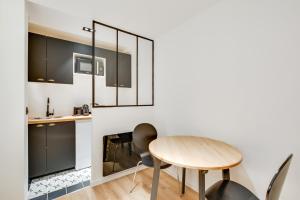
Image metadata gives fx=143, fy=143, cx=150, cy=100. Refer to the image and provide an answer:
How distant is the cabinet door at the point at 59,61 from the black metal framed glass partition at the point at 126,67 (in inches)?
18.8

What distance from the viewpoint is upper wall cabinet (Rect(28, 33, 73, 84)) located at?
234 centimetres

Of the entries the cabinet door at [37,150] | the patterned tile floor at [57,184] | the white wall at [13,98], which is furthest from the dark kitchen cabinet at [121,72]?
the patterned tile floor at [57,184]

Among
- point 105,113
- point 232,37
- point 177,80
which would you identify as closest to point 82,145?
point 105,113

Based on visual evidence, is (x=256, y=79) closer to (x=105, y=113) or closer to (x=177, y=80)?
(x=177, y=80)

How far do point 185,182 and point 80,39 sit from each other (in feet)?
10.8

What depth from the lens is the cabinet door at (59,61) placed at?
2.50 m

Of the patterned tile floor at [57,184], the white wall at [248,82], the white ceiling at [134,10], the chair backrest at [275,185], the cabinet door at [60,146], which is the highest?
the white ceiling at [134,10]

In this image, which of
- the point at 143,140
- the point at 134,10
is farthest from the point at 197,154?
the point at 134,10

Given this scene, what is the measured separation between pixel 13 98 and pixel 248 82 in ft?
8.21

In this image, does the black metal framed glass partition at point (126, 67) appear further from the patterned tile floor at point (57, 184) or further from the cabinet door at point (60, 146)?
the patterned tile floor at point (57, 184)

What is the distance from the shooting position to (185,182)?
7.03 ft

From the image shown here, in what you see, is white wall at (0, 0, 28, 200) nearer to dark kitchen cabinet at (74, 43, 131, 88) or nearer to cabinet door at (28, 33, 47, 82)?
cabinet door at (28, 33, 47, 82)

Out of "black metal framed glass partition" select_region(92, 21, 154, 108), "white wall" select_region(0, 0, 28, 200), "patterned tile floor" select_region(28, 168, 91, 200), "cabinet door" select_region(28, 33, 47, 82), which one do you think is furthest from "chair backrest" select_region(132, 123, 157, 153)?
"cabinet door" select_region(28, 33, 47, 82)

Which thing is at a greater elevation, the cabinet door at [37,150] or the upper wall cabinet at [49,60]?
the upper wall cabinet at [49,60]
